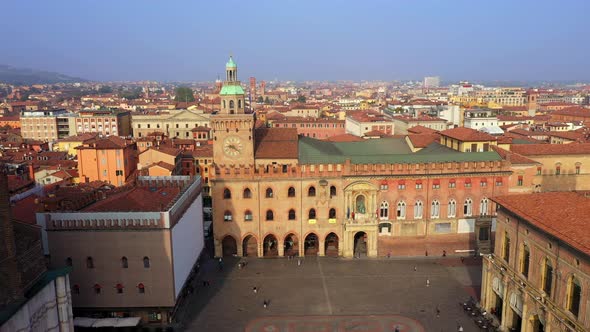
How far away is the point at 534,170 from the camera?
5816 centimetres

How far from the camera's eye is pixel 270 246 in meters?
54.9

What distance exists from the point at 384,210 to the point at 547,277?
Answer: 77.0ft

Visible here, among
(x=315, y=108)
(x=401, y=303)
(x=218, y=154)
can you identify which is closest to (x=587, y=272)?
(x=401, y=303)

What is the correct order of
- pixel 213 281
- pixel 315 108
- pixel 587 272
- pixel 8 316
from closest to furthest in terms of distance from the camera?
pixel 8 316
pixel 587 272
pixel 213 281
pixel 315 108

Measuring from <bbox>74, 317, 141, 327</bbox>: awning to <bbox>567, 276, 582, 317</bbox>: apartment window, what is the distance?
28728 millimetres

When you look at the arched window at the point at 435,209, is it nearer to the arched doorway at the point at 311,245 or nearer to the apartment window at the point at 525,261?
the arched doorway at the point at 311,245

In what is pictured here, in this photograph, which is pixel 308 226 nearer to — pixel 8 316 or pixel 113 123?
pixel 8 316

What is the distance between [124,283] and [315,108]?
5232 inches

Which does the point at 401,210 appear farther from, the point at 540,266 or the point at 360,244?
the point at 540,266

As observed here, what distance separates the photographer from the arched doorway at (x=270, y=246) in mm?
53906

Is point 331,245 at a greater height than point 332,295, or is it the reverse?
point 331,245

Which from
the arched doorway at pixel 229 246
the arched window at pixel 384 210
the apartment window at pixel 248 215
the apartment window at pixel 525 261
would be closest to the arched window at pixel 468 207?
the arched window at pixel 384 210

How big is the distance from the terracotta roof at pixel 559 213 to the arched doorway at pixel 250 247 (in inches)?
1057

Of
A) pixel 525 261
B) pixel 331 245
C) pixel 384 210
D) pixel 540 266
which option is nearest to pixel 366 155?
pixel 384 210
